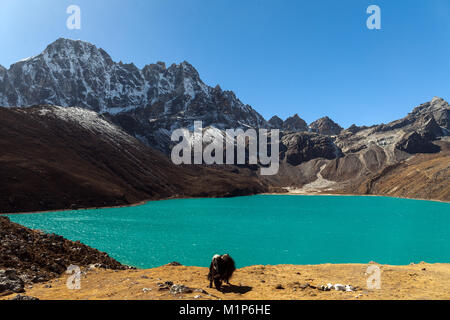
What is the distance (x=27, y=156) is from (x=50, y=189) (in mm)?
21743

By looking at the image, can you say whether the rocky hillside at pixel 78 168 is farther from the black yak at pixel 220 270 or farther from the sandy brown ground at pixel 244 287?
the black yak at pixel 220 270

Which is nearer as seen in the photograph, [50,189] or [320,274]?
[320,274]

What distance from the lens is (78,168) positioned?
119250 millimetres

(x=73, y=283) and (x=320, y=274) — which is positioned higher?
(x=73, y=283)

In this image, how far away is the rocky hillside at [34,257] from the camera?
1634 cm

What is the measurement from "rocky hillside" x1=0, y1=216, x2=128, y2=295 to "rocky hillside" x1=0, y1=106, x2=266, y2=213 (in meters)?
78.0

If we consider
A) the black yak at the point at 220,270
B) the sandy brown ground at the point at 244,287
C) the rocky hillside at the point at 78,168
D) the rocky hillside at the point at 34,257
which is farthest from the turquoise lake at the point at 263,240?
the rocky hillside at the point at 78,168

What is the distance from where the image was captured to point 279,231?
199ft

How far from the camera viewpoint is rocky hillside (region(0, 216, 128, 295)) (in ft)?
53.6

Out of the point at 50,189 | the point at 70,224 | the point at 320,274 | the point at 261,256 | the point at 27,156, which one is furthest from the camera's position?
the point at 27,156

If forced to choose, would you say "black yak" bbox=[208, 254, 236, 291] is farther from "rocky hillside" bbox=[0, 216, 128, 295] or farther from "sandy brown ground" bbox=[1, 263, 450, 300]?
"rocky hillside" bbox=[0, 216, 128, 295]

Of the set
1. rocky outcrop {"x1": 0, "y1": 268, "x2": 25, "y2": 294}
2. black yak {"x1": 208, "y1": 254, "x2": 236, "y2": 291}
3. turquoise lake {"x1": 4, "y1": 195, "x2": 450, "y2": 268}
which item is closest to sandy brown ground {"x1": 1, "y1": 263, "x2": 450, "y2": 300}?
black yak {"x1": 208, "y1": 254, "x2": 236, "y2": 291}
